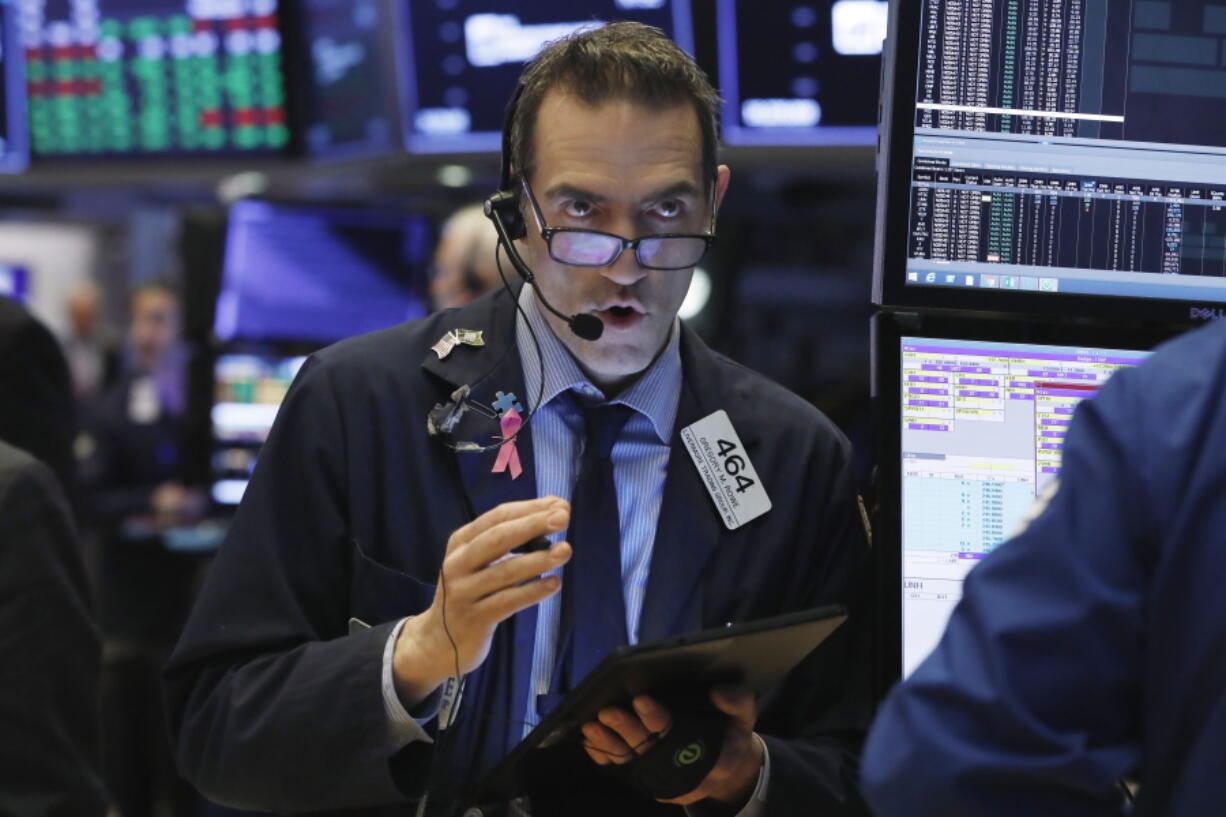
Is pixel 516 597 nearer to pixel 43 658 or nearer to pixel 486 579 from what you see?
pixel 486 579

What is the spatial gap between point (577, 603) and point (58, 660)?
80cm

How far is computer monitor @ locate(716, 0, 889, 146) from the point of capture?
418 cm

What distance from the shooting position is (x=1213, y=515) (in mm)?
1358


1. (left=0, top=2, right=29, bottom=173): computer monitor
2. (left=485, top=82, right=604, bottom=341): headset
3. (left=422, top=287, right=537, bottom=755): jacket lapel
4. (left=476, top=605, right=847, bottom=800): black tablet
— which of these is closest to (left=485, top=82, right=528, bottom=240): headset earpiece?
(left=485, top=82, right=604, bottom=341): headset


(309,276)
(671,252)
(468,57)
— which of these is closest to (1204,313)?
(671,252)

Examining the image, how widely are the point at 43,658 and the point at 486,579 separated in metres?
0.87

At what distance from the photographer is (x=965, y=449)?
2.08 meters

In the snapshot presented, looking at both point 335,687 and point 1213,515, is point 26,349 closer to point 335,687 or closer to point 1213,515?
point 335,687

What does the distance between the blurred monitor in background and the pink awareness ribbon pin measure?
2.22 metres

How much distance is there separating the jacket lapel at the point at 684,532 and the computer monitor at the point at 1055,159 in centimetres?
34

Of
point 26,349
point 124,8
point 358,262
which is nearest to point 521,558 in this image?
point 26,349

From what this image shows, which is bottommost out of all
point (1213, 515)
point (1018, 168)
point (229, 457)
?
point (229, 457)

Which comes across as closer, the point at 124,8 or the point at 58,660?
the point at 58,660

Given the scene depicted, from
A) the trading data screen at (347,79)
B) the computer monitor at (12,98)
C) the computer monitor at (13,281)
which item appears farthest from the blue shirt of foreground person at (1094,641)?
the computer monitor at (13,281)
